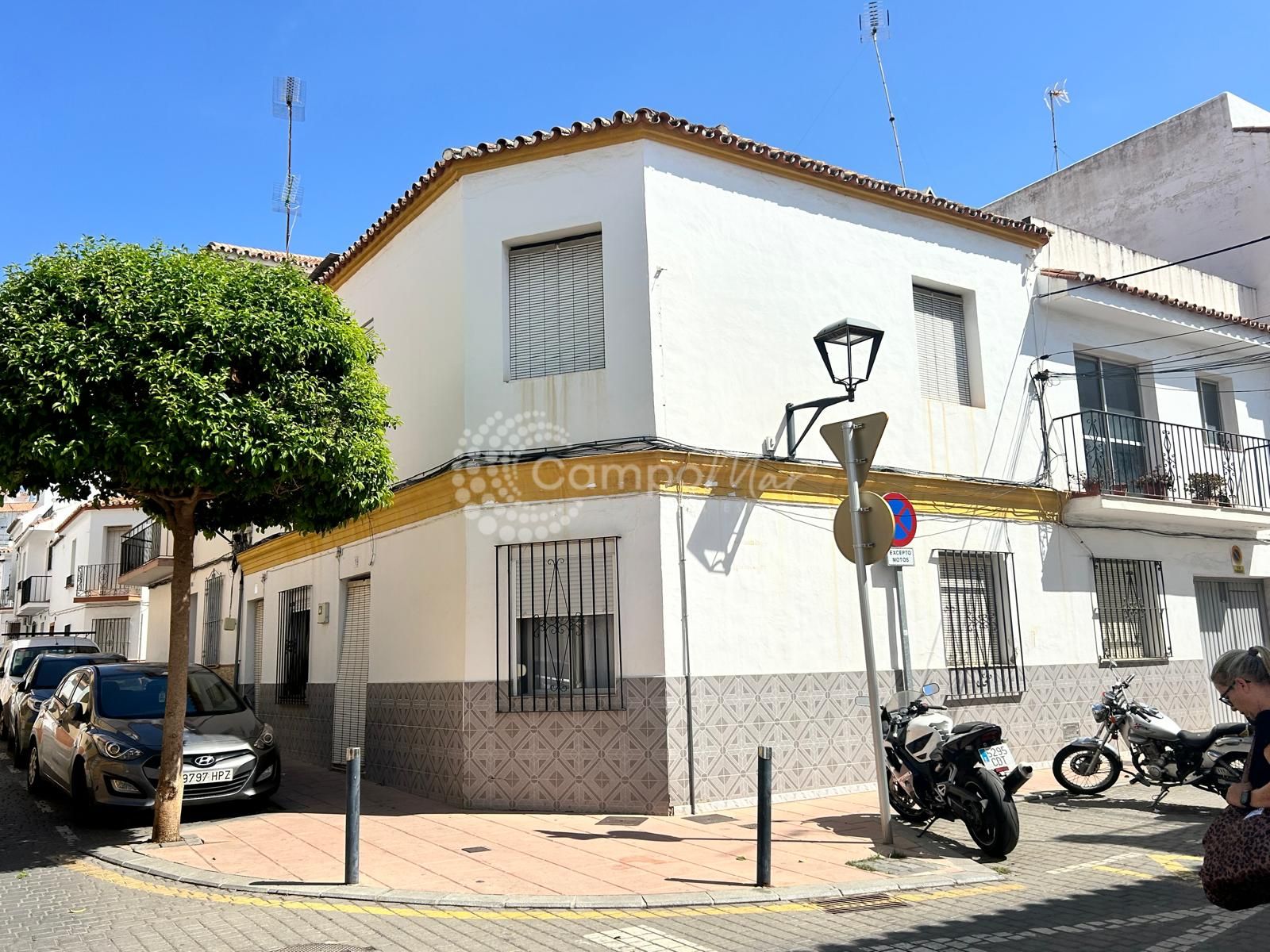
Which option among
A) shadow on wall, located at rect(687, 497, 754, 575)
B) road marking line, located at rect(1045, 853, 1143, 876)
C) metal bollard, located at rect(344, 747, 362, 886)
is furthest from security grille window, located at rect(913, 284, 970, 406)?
metal bollard, located at rect(344, 747, 362, 886)

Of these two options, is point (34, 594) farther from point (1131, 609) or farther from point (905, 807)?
point (905, 807)

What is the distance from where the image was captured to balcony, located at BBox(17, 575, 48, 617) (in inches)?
1577

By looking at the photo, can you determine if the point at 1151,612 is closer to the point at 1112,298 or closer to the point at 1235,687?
the point at 1112,298

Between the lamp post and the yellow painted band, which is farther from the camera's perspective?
the yellow painted band

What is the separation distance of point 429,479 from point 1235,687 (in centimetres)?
786

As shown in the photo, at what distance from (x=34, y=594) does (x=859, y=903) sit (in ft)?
142

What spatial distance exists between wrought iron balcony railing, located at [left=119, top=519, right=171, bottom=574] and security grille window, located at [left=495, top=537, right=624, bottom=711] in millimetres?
16073

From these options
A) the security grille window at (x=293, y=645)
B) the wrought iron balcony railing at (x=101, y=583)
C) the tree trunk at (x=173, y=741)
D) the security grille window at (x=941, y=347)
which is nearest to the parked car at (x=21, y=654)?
the security grille window at (x=293, y=645)

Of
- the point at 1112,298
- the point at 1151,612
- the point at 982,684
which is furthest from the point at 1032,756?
the point at 1112,298

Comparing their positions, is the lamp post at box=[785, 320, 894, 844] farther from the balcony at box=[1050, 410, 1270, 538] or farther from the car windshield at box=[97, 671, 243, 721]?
the car windshield at box=[97, 671, 243, 721]

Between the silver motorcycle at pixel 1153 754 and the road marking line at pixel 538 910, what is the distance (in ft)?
10.4

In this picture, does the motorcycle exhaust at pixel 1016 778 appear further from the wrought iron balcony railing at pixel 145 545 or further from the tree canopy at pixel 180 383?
the wrought iron balcony railing at pixel 145 545

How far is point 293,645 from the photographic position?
1406 cm

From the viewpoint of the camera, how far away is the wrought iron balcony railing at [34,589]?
40.0 m
